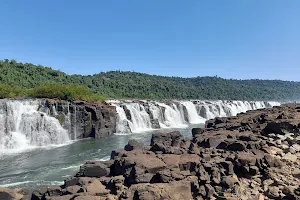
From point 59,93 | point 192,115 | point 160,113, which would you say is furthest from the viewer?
point 192,115

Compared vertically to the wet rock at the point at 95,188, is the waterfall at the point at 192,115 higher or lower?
higher

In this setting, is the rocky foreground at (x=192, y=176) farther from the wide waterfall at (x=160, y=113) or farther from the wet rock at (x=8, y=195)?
the wide waterfall at (x=160, y=113)

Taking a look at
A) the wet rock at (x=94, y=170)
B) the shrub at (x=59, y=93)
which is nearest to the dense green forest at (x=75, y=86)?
the shrub at (x=59, y=93)

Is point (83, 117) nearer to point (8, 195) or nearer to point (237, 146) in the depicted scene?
point (237, 146)

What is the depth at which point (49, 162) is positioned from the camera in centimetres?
1892

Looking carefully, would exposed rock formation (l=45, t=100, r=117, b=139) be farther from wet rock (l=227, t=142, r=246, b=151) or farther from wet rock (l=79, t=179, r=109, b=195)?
wet rock (l=79, t=179, r=109, b=195)

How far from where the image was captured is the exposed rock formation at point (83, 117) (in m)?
29.4

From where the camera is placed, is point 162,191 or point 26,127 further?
point 26,127

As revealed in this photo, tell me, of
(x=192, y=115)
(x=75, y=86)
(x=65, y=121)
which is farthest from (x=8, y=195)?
(x=192, y=115)

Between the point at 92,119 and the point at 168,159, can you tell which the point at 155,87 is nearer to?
the point at 92,119

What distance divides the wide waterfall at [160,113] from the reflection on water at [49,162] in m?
8.45

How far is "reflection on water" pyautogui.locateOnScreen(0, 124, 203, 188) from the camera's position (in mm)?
14688

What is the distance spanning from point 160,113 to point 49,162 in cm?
2326

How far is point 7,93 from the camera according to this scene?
3500cm
